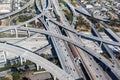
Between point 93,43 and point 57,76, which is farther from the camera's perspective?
point 93,43

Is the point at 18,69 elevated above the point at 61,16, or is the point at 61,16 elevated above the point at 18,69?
the point at 61,16

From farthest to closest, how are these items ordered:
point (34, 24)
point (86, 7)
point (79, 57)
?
point (86, 7) < point (34, 24) < point (79, 57)

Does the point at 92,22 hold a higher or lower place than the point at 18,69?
higher

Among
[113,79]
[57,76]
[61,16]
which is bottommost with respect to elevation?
[113,79]

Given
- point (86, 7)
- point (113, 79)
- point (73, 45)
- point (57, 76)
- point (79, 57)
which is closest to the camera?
point (57, 76)

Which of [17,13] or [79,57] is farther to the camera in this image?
[17,13]

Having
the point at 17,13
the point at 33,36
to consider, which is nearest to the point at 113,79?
the point at 33,36

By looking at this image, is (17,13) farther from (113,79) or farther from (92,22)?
(113,79)

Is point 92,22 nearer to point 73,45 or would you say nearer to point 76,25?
point 76,25

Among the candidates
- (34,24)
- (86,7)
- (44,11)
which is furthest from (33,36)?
(86,7)
